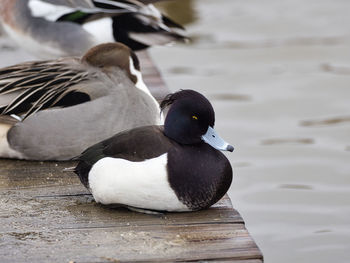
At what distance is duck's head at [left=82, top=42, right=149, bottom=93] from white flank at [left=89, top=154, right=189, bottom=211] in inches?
49.5

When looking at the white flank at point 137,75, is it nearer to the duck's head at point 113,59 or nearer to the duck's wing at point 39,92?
the duck's head at point 113,59

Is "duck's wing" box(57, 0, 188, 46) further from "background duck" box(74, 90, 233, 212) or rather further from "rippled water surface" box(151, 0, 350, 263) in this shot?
"background duck" box(74, 90, 233, 212)

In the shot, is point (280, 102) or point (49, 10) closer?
point (49, 10)

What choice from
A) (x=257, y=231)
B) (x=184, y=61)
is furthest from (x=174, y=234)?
(x=184, y=61)

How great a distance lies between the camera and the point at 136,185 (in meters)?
4.49

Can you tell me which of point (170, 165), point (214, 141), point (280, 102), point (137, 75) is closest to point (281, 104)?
point (280, 102)

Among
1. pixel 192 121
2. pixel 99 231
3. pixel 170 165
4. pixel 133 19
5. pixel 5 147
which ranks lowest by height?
pixel 5 147

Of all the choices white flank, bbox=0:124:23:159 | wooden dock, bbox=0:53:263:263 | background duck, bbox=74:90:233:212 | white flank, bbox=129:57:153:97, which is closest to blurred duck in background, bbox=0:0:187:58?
white flank, bbox=129:57:153:97

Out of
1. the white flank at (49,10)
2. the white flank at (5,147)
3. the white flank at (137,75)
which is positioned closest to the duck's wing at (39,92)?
the white flank at (5,147)

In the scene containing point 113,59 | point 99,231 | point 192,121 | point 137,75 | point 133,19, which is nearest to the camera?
Answer: point 99,231

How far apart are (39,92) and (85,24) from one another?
166 centimetres

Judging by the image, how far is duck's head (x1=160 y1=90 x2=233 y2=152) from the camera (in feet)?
15.1

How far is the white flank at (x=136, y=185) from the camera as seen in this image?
4.46 metres

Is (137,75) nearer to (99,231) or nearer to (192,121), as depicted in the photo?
(192,121)
